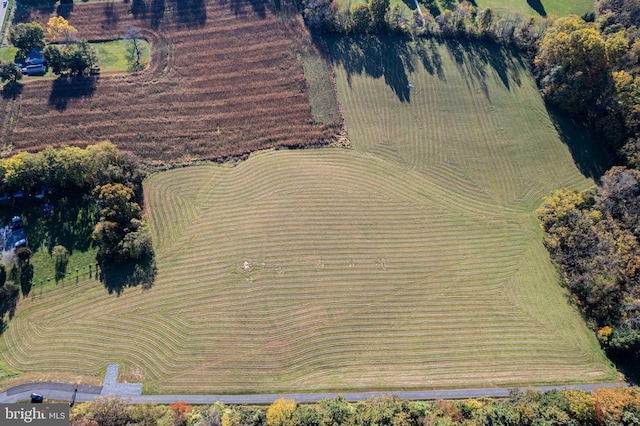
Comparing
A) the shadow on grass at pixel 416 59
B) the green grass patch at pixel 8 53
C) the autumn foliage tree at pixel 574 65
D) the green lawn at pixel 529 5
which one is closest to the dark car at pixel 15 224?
the green grass patch at pixel 8 53

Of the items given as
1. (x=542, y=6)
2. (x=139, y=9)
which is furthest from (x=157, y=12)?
(x=542, y=6)

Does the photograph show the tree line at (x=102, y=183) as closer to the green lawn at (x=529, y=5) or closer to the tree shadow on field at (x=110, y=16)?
the tree shadow on field at (x=110, y=16)

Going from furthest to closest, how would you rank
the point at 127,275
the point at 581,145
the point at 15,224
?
the point at 581,145, the point at 15,224, the point at 127,275

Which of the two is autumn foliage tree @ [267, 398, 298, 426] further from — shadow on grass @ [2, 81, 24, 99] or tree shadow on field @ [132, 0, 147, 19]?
tree shadow on field @ [132, 0, 147, 19]

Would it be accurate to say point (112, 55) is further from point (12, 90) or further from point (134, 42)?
point (12, 90)

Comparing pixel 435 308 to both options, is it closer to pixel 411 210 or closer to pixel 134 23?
pixel 411 210
